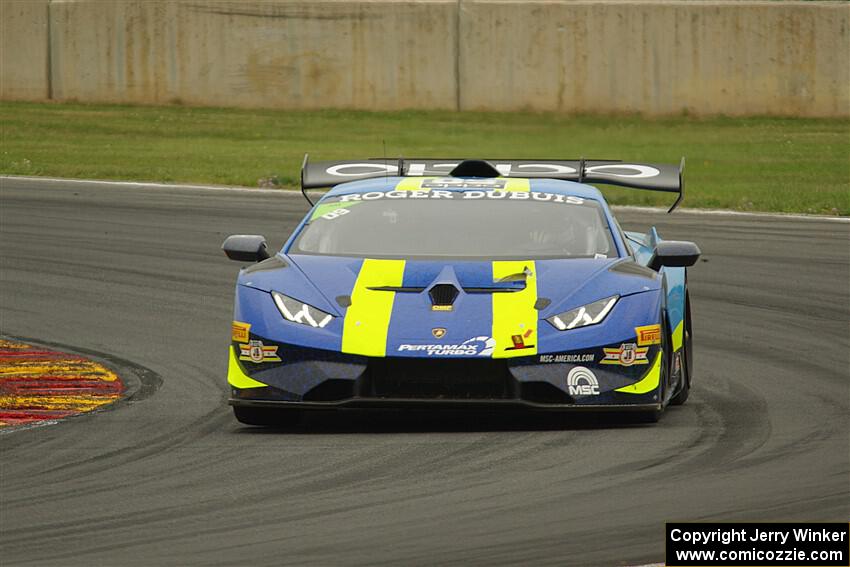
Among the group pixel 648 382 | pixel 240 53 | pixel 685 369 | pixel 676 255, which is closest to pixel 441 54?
pixel 240 53

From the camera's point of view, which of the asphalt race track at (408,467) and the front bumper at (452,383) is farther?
the front bumper at (452,383)

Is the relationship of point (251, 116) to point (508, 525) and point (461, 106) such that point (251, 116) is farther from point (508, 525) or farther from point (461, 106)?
point (508, 525)

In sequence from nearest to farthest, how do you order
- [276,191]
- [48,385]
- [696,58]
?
[48,385], [276,191], [696,58]

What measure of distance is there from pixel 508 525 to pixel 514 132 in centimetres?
2224

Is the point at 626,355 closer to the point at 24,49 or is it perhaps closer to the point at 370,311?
the point at 370,311

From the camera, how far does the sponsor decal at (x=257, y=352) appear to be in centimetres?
809

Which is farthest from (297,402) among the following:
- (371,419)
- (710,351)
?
(710,351)

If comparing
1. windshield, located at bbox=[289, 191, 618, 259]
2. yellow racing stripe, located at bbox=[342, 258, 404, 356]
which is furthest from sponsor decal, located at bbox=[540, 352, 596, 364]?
windshield, located at bbox=[289, 191, 618, 259]

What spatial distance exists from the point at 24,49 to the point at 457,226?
78.5ft

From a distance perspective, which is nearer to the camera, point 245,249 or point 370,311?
point 370,311

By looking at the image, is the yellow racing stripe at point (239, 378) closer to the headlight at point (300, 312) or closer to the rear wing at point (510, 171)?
the headlight at point (300, 312)

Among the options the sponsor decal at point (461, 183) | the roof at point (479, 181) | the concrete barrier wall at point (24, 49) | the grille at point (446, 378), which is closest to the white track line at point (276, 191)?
the roof at point (479, 181)

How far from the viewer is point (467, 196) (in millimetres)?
9492

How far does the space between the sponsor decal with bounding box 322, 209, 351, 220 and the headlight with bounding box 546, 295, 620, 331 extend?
170cm
